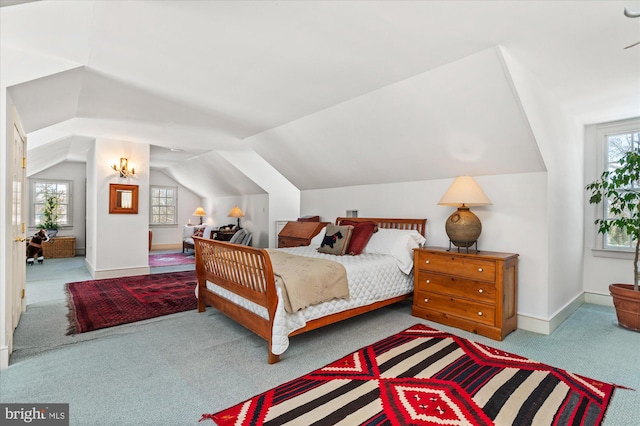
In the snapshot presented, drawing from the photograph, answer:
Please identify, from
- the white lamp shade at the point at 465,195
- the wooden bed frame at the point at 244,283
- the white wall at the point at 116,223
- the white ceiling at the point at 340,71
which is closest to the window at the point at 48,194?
the white wall at the point at 116,223

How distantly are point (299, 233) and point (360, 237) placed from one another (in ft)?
5.46

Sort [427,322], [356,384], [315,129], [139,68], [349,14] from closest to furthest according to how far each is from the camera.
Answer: [349,14] → [356,384] → [139,68] → [427,322] → [315,129]

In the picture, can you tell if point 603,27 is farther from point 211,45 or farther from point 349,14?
point 211,45

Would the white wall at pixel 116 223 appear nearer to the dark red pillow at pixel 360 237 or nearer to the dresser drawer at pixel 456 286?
the dark red pillow at pixel 360 237

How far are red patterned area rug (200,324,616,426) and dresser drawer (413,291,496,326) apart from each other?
0.43 m

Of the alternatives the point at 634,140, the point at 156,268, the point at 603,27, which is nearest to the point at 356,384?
the point at 603,27

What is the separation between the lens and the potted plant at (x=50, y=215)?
8062mm

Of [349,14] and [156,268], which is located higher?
[349,14]

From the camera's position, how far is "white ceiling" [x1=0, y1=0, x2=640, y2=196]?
2.11 metres

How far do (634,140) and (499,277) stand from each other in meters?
2.96

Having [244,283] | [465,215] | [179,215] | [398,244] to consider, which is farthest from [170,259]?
[465,215]

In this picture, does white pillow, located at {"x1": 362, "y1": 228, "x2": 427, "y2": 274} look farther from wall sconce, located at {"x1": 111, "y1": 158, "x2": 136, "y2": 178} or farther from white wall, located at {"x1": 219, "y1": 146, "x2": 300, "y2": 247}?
wall sconce, located at {"x1": 111, "y1": 158, "x2": 136, "y2": 178}

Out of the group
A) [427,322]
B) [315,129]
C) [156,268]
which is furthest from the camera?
[156,268]

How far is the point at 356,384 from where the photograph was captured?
7.36ft
